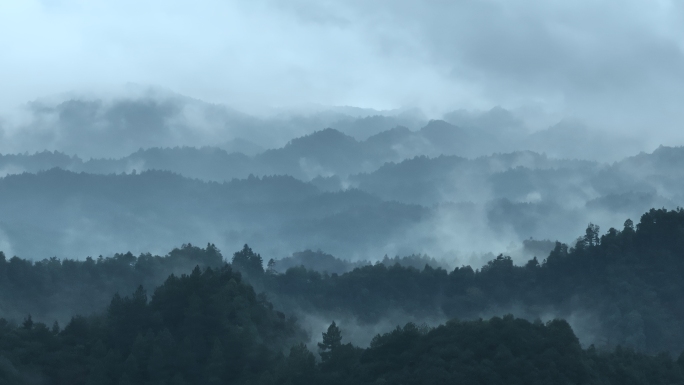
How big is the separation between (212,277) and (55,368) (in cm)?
1047

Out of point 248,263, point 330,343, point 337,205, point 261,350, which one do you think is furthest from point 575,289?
point 337,205

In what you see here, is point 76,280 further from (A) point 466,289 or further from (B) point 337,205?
(B) point 337,205

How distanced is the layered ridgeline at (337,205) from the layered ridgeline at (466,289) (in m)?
43.6

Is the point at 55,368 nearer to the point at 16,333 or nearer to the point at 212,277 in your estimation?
the point at 16,333

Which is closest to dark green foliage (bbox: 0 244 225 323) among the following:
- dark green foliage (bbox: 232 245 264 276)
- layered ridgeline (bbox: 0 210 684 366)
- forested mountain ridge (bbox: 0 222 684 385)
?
layered ridgeline (bbox: 0 210 684 366)

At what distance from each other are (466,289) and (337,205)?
8274 centimetres

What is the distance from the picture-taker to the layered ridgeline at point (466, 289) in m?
63.6

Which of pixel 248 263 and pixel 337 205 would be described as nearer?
pixel 248 263

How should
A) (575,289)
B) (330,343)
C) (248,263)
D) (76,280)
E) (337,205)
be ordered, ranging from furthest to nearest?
(337,205), (248,263), (76,280), (575,289), (330,343)

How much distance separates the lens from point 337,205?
154375mm

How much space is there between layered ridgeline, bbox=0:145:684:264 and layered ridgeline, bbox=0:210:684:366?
43603mm

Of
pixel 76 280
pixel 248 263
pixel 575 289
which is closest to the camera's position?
pixel 575 289

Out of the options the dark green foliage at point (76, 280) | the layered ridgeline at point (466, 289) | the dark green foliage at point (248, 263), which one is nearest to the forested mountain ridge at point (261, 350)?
the layered ridgeline at point (466, 289)

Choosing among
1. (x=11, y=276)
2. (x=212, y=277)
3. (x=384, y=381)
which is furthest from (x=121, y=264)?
(x=384, y=381)
